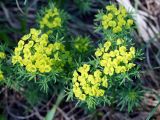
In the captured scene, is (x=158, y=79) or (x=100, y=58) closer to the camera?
(x=100, y=58)

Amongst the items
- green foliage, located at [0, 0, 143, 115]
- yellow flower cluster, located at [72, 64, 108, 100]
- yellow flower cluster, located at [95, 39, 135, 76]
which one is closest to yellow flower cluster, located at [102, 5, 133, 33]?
green foliage, located at [0, 0, 143, 115]

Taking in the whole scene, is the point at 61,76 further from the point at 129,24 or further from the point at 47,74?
the point at 129,24

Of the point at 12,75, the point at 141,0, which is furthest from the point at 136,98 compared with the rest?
the point at 141,0

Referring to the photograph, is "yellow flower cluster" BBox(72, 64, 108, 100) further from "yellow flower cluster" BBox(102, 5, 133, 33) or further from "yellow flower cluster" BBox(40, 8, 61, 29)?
"yellow flower cluster" BBox(40, 8, 61, 29)

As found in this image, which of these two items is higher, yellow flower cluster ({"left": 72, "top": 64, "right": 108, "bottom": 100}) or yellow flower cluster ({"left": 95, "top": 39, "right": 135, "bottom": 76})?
yellow flower cluster ({"left": 95, "top": 39, "right": 135, "bottom": 76})

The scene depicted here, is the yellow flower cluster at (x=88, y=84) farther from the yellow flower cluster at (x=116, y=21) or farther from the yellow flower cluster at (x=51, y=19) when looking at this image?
the yellow flower cluster at (x=51, y=19)

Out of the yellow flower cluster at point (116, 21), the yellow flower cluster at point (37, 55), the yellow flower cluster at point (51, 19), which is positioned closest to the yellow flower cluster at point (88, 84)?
the yellow flower cluster at point (37, 55)
